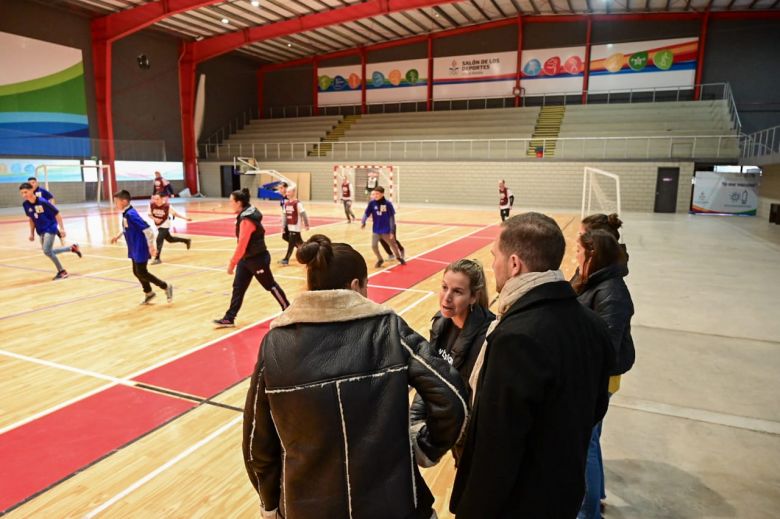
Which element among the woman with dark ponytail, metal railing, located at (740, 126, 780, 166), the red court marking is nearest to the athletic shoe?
the woman with dark ponytail

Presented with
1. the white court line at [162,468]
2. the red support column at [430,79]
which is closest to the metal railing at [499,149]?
the red support column at [430,79]

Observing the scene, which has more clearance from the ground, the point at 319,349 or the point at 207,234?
the point at 319,349

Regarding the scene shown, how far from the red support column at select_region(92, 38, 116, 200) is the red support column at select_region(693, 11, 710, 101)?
101 feet

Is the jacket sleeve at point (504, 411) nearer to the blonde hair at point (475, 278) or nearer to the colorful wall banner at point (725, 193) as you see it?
the blonde hair at point (475, 278)

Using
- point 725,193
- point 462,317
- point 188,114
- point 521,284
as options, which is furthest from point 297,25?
point 521,284

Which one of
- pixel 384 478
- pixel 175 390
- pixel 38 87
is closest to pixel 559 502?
pixel 384 478

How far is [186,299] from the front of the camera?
852 centimetres

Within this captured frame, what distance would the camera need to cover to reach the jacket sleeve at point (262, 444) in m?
1.78

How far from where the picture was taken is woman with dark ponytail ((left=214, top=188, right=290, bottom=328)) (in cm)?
661

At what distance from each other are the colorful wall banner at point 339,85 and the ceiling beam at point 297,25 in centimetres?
797

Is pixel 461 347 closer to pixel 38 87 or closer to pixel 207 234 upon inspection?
pixel 207 234

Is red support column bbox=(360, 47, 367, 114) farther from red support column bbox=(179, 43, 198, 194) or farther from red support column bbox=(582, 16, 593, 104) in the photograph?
red support column bbox=(582, 16, 593, 104)

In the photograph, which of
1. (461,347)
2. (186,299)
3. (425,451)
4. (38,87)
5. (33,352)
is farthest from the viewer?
(38,87)

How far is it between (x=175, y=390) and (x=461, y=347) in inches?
128
